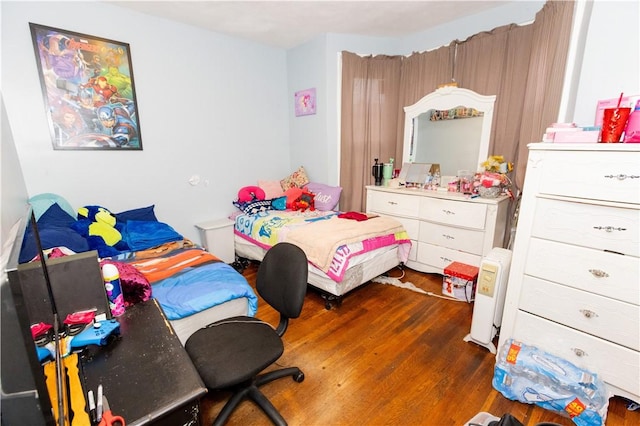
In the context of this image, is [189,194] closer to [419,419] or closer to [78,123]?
[78,123]

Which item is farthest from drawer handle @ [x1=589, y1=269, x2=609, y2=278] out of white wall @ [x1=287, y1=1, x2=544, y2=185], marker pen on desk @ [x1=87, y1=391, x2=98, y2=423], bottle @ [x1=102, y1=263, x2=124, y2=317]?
white wall @ [x1=287, y1=1, x2=544, y2=185]

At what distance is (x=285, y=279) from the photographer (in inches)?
61.2

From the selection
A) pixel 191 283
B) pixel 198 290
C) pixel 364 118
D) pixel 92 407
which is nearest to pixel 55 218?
pixel 191 283

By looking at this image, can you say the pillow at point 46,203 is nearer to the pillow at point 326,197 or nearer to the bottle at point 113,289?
the bottle at point 113,289

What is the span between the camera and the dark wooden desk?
0.77m

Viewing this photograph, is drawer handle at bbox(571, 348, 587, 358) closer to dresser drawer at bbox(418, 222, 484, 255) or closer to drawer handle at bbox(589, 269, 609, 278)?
drawer handle at bbox(589, 269, 609, 278)

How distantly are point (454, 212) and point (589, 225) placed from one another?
4.14 ft

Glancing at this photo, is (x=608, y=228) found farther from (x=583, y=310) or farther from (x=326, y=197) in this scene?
(x=326, y=197)

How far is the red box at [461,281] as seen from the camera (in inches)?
98.6

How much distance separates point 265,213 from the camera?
3359 millimetres

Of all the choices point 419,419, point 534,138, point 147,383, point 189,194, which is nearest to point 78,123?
point 189,194

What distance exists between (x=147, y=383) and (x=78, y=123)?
2.65 m

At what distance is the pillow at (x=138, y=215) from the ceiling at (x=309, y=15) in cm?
185

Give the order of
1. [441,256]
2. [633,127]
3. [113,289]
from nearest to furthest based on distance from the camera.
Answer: [113,289], [633,127], [441,256]
